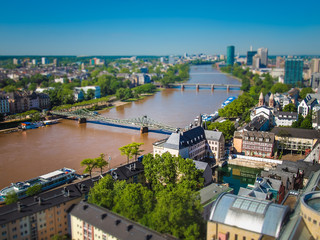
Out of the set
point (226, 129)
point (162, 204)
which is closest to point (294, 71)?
point (226, 129)

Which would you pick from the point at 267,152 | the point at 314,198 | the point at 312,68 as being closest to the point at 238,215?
the point at 314,198

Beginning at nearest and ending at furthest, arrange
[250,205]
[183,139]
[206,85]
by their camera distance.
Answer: [250,205], [183,139], [206,85]

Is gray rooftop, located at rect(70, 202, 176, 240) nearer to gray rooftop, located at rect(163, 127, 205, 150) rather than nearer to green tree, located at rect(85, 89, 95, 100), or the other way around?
gray rooftop, located at rect(163, 127, 205, 150)

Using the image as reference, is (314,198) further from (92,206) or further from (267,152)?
(267,152)

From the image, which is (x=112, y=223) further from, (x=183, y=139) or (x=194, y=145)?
(x=194, y=145)

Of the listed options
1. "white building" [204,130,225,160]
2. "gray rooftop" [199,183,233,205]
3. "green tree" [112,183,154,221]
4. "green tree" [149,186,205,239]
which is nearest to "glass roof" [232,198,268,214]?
"green tree" [149,186,205,239]

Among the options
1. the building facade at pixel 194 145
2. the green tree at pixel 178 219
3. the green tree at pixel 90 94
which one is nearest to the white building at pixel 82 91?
the green tree at pixel 90 94
